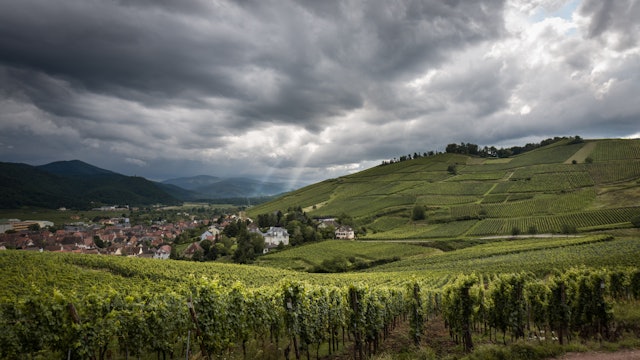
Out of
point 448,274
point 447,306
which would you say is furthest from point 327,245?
point 447,306

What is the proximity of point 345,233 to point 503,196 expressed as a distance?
197ft

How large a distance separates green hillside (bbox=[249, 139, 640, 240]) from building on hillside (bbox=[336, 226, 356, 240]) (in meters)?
3.81

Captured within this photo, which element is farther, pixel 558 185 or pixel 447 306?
pixel 558 185

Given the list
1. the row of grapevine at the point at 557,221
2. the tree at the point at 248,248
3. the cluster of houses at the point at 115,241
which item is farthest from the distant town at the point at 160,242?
the row of grapevine at the point at 557,221

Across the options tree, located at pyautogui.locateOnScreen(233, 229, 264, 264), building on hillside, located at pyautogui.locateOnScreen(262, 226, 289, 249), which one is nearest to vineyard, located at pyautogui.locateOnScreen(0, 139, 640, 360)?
tree, located at pyautogui.locateOnScreen(233, 229, 264, 264)

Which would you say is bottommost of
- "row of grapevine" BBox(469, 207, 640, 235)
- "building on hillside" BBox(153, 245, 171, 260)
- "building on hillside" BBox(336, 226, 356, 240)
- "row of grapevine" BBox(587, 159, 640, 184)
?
"building on hillside" BBox(153, 245, 171, 260)

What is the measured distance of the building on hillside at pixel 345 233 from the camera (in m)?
105

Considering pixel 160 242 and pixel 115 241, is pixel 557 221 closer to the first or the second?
pixel 160 242

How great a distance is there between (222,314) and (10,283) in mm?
27527

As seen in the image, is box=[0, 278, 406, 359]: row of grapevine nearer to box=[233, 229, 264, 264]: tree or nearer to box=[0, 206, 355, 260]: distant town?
box=[233, 229, 264, 264]: tree

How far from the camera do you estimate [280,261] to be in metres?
78.1

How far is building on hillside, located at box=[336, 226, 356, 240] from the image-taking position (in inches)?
4146

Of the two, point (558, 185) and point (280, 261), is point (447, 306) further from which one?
point (558, 185)

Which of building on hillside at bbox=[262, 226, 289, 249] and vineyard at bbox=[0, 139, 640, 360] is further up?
vineyard at bbox=[0, 139, 640, 360]
